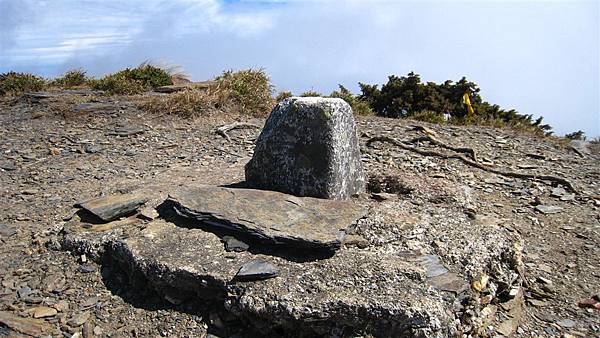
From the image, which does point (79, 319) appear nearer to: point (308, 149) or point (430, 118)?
point (308, 149)

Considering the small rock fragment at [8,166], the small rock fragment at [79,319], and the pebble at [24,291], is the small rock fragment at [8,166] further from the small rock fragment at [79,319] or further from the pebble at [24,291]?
Answer: the small rock fragment at [79,319]

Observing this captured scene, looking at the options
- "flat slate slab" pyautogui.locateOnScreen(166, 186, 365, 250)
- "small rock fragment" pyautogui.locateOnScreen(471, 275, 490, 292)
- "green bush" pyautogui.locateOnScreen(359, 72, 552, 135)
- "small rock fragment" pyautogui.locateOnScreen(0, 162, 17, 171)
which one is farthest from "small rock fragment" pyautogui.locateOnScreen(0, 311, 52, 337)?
"green bush" pyautogui.locateOnScreen(359, 72, 552, 135)

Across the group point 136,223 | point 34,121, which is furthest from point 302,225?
point 34,121

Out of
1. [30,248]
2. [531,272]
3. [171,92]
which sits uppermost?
[171,92]

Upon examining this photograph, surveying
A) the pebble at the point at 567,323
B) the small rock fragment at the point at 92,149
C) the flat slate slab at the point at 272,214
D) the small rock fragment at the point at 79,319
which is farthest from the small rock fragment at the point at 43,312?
the small rock fragment at the point at 92,149

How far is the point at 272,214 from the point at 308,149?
1.00 m

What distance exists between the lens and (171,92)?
1293 cm

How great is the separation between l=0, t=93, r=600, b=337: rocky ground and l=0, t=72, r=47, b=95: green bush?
3.15 metres

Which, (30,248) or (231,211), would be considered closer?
(231,211)

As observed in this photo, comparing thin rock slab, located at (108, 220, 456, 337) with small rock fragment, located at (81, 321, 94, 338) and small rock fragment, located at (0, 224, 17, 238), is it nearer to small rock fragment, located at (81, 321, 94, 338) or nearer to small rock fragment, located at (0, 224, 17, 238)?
small rock fragment, located at (81, 321, 94, 338)

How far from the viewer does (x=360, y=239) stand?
490 cm

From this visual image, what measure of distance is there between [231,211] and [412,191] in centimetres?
261

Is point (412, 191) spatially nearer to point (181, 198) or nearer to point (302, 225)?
point (302, 225)

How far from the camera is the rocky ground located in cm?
420
